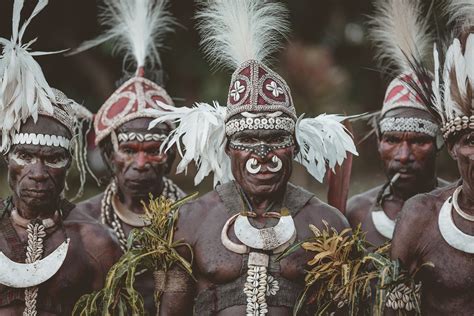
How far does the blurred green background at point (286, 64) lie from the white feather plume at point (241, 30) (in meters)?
5.35

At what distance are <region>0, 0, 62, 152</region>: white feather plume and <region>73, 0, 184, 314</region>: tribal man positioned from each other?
1.17 m

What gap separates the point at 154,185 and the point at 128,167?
217 millimetres

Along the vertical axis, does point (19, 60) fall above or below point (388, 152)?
above

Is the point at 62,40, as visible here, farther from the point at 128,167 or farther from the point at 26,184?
the point at 26,184

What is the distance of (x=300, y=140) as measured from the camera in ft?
20.5

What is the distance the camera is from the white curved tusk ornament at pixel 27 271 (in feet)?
19.6

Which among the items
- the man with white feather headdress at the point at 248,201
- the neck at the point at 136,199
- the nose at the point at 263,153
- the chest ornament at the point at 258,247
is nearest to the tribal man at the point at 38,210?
the man with white feather headdress at the point at 248,201

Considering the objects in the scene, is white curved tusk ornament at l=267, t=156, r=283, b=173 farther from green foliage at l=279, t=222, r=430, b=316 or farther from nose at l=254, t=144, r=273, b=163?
green foliage at l=279, t=222, r=430, b=316

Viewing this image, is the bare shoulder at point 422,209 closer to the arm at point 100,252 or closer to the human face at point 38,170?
the arm at point 100,252

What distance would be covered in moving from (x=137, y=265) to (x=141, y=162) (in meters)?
1.43

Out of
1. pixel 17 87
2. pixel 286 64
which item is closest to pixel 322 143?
pixel 17 87

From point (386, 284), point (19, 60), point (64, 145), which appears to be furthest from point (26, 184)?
point (386, 284)

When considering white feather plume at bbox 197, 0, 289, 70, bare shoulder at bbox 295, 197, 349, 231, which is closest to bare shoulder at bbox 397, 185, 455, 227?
bare shoulder at bbox 295, 197, 349, 231

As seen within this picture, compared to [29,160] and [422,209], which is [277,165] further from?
[29,160]
